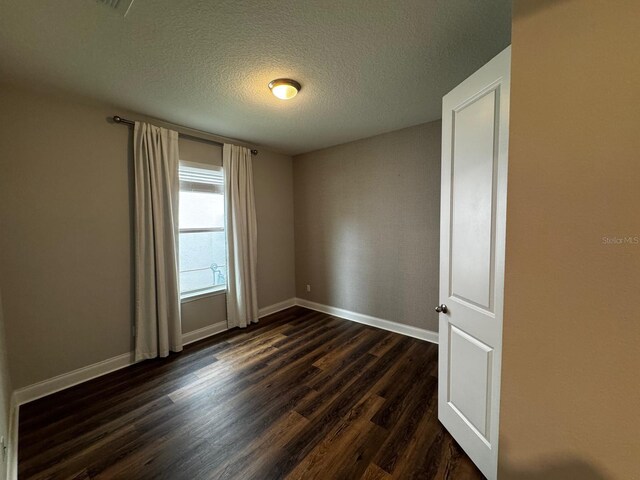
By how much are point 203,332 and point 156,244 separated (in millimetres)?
1286

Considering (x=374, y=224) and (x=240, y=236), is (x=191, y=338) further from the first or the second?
(x=374, y=224)

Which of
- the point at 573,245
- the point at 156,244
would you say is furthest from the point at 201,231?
the point at 573,245

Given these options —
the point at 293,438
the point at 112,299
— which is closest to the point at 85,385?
the point at 112,299

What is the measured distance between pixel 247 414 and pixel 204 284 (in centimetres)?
187

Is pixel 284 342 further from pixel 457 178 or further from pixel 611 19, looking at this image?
pixel 611 19

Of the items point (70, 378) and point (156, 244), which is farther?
point (156, 244)

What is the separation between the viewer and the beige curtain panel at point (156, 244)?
248 cm

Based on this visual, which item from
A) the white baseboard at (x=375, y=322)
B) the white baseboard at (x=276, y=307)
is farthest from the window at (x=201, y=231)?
the white baseboard at (x=375, y=322)

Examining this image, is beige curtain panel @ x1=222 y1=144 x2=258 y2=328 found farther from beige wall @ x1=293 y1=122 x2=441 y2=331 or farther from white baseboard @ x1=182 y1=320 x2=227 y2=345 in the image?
beige wall @ x1=293 y1=122 x2=441 y2=331

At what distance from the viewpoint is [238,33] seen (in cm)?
144

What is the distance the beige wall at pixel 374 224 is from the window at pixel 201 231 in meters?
1.36

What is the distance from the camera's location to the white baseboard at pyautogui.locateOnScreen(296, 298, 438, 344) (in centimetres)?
294

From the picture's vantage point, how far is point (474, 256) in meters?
1.33

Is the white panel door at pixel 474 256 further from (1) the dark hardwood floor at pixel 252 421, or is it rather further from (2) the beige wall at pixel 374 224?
(2) the beige wall at pixel 374 224
